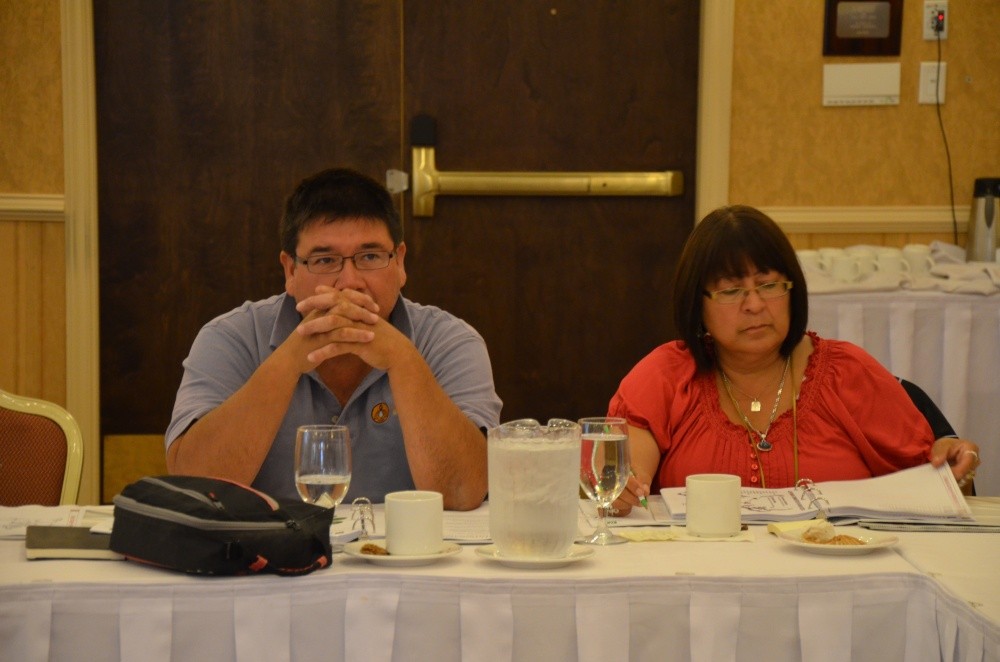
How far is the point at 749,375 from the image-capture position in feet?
7.18

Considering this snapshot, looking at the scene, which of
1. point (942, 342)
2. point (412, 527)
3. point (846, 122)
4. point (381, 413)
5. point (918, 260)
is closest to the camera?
point (412, 527)

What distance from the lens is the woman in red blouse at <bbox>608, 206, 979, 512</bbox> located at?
208cm

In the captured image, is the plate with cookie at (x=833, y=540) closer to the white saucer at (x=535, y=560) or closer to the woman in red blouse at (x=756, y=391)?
the white saucer at (x=535, y=560)

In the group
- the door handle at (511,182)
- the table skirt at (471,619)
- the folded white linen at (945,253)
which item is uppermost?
the door handle at (511,182)

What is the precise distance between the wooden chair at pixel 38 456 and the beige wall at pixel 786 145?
1845 millimetres

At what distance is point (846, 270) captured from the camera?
3.29 metres

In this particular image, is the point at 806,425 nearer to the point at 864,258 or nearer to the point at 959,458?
the point at 959,458

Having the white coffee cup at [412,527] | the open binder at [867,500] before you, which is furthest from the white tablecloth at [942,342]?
the white coffee cup at [412,527]

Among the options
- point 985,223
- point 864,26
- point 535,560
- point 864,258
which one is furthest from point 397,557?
point 864,26

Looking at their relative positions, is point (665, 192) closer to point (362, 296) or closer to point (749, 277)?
point (749, 277)

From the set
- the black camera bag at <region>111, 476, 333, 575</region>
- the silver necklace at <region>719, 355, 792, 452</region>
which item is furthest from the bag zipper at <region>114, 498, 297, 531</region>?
the silver necklace at <region>719, 355, 792, 452</region>

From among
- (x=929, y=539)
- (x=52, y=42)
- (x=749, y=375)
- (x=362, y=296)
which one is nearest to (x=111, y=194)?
(x=52, y=42)

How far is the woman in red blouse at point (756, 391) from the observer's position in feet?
6.82

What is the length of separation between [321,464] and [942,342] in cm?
222
